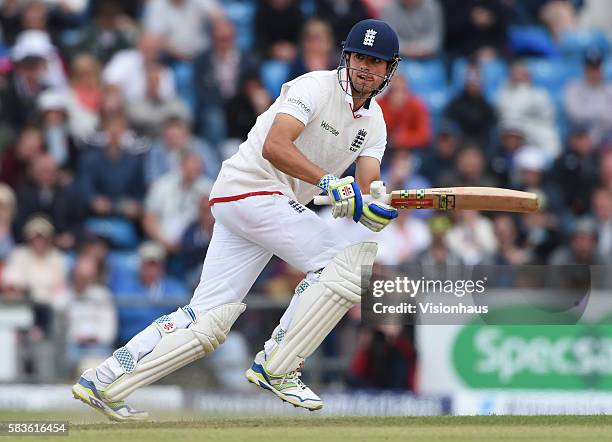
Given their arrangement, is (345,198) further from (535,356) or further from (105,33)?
(105,33)

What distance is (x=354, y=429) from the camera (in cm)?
596

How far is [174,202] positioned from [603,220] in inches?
131

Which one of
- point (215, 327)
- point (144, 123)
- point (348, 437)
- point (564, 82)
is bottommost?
point (348, 437)

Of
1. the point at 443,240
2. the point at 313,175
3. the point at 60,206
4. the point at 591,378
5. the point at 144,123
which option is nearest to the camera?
the point at 313,175

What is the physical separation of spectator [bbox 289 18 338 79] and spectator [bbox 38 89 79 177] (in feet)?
6.37

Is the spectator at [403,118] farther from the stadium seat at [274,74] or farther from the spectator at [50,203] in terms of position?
the spectator at [50,203]

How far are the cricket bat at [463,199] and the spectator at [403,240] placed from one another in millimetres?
3877

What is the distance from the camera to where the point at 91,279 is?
1015cm

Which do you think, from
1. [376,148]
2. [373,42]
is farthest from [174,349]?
[373,42]

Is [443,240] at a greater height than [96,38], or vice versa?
[96,38]

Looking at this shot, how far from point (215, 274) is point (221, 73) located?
224 inches

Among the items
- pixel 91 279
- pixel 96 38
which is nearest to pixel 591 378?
pixel 91 279

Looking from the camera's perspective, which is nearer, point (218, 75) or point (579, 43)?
point (218, 75)

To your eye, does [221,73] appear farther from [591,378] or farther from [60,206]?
[591,378]
